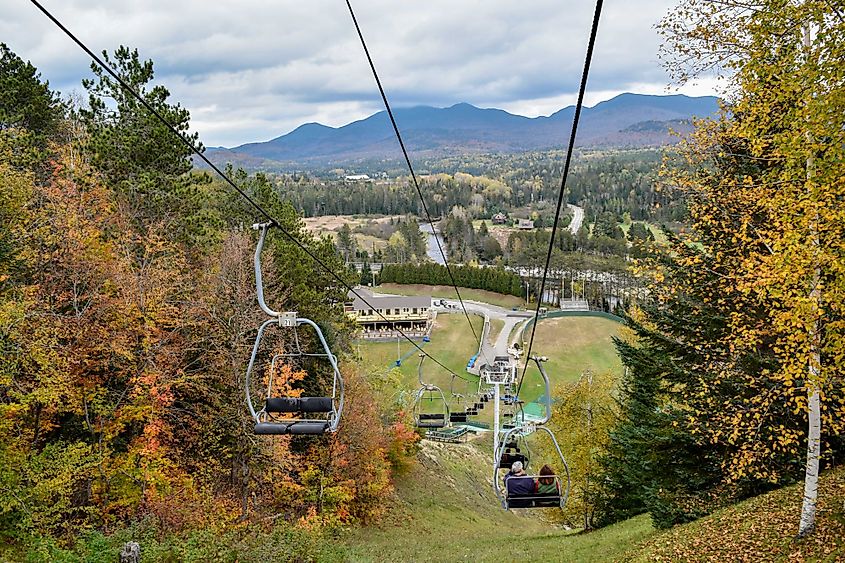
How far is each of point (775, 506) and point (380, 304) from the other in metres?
62.0

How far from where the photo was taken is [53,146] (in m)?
23.7

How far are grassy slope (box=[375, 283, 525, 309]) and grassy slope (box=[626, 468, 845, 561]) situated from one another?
73.5m

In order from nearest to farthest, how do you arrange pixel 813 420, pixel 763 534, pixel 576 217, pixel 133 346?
1. pixel 813 420
2. pixel 763 534
3. pixel 133 346
4. pixel 576 217

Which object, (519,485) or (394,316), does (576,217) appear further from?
(519,485)

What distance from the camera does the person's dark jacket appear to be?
11367mm

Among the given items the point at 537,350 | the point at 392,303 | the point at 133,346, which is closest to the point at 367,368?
the point at 133,346

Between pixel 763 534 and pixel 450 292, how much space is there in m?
84.7

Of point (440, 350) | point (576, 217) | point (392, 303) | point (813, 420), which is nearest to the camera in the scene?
point (813, 420)

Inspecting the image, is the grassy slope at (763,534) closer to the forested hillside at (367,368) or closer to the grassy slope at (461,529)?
the forested hillside at (367,368)

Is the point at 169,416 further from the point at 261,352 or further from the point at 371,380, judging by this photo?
the point at 371,380

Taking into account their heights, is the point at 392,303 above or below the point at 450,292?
above

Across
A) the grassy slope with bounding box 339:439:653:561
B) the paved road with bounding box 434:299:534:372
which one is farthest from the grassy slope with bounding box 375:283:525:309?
the grassy slope with bounding box 339:439:653:561

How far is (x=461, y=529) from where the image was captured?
26469 mm

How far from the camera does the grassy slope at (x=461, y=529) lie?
18.2 metres
